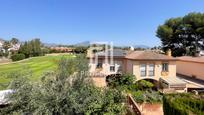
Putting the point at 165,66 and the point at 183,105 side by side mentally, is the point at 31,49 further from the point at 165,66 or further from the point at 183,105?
the point at 183,105

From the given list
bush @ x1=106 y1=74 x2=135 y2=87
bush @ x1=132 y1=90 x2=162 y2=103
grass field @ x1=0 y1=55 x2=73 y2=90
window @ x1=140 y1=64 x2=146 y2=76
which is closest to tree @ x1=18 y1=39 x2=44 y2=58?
grass field @ x1=0 y1=55 x2=73 y2=90

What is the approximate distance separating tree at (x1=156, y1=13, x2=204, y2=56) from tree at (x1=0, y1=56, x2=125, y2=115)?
50.7 metres

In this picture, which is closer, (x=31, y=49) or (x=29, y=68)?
(x=29, y=68)

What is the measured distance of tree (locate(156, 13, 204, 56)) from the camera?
58.9 m

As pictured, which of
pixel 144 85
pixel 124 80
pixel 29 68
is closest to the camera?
pixel 29 68

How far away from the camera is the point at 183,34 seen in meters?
61.0

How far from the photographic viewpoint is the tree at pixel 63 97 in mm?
11969

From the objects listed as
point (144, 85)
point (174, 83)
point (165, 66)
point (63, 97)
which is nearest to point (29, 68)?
point (63, 97)

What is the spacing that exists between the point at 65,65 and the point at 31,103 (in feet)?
10.8

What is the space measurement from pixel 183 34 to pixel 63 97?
→ 180ft

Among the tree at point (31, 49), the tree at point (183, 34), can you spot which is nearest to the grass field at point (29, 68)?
the tree at point (183, 34)

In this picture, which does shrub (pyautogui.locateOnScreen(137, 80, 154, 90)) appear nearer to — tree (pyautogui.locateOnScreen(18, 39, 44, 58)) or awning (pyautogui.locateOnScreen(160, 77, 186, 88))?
awning (pyautogui.locateOnScreen(160, 77, 186, 88))

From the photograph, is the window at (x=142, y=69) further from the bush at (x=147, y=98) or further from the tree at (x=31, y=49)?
the tree at (x=31, y=49)

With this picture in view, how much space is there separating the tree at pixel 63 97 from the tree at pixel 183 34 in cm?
5073
